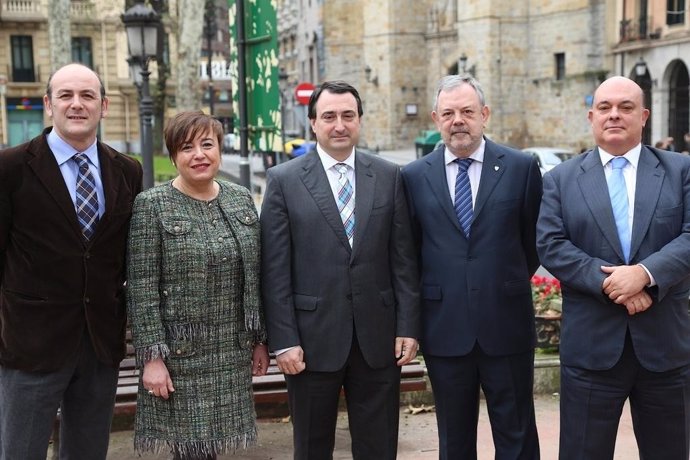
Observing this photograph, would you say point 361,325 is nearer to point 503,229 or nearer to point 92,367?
point 503,229

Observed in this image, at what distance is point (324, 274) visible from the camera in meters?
3.92

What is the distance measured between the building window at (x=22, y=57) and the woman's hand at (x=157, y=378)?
143 ft

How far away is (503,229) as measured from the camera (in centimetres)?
409

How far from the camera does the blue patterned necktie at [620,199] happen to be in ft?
12.3

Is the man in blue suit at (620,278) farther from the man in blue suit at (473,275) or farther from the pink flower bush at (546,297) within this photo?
the pink flower bush at (546,297)

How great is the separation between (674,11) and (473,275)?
95.1ft

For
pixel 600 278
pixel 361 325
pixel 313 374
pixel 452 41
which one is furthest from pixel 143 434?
pixel 452 41

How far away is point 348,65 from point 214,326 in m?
44.4

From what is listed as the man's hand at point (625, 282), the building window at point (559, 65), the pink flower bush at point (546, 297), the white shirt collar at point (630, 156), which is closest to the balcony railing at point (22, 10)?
the building window at point (559, 65)

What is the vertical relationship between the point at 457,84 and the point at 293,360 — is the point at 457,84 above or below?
above

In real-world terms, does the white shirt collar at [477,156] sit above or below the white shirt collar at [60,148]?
below

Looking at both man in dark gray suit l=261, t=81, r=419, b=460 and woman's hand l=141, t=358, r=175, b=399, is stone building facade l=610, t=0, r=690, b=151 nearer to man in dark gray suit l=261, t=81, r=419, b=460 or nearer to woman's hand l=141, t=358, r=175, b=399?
man in dark gray suit l=261, t=81, r=419, b=460

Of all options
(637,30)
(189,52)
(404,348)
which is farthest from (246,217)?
(637,30)

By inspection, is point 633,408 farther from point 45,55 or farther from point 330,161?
point 45,55
